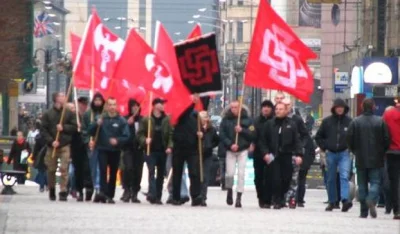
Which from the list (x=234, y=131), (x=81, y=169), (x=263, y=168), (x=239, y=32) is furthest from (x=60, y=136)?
(x=239, y=32)

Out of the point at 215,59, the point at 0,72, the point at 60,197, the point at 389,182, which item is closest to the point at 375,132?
the point at 389,182

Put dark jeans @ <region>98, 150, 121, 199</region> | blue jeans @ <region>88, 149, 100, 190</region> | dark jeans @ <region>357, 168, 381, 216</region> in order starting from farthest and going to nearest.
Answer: blue jeans @ <region>88, 149, 100, 190</region>, dark jeans @ <region>98, 150, 121, 199</region>, dark jeans @ <region>357, 168, 381, 216</region>

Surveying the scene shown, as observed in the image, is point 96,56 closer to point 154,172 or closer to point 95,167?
point 95,167

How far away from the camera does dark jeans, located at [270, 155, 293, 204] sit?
25578 mm

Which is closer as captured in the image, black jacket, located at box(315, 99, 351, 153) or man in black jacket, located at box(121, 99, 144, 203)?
black jacket, located at box(315, 99, 351, 153)

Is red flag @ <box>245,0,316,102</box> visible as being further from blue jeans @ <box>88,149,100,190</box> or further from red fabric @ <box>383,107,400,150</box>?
red fabric @ <box>383,107,400,150</box>

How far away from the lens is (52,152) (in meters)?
26.3

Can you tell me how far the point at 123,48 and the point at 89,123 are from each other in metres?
2.96

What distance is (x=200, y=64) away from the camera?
26.8 metres

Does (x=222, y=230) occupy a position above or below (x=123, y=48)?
below

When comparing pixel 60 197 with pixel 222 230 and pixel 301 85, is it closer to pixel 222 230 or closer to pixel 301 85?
pixel 301 85

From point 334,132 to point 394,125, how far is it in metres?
2.06

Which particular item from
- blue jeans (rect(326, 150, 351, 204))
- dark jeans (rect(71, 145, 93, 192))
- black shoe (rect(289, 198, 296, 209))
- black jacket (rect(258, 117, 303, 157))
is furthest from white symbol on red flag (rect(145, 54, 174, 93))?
blue jeans (rect(326, 150, 351, 204))

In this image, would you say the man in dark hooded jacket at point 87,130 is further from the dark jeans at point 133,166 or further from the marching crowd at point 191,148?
the dark jeans at point 133,166
